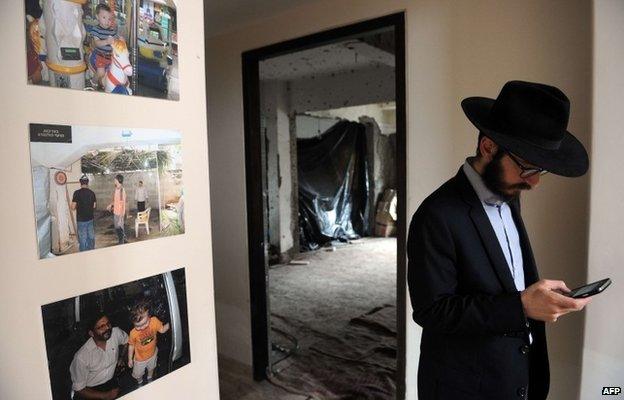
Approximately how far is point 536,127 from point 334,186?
6292 millimetres

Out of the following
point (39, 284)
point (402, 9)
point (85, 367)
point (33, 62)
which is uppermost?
point (402, 9)

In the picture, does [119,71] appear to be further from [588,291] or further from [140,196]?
[588,291]

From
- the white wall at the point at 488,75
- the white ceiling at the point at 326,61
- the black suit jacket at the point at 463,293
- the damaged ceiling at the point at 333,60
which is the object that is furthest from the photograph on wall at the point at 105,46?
the white ceiling at the point at 326,61

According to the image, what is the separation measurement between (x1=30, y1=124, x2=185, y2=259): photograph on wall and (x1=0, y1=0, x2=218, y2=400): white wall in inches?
0.7

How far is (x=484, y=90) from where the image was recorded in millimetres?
1597

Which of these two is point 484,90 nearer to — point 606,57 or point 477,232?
point 606,57

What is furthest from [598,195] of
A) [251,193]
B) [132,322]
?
[251,193]

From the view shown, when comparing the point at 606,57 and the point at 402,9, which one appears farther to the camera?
the point at 402,9

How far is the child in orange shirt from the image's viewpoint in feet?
2.64

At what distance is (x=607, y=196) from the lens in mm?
1177

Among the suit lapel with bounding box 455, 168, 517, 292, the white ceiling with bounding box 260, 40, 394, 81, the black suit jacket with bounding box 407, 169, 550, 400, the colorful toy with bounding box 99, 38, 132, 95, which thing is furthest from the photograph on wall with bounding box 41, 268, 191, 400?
the white ceiling with bounding box 260, 40, 394, 81

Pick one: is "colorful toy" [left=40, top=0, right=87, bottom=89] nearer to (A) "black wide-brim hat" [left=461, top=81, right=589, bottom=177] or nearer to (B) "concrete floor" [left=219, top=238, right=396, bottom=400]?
(A) "black wide-brim hat" [left=461, top=81, right=589, bottom=177]

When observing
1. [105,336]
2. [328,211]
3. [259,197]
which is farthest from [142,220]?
[328,211]

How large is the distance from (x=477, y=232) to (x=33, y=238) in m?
1.01
